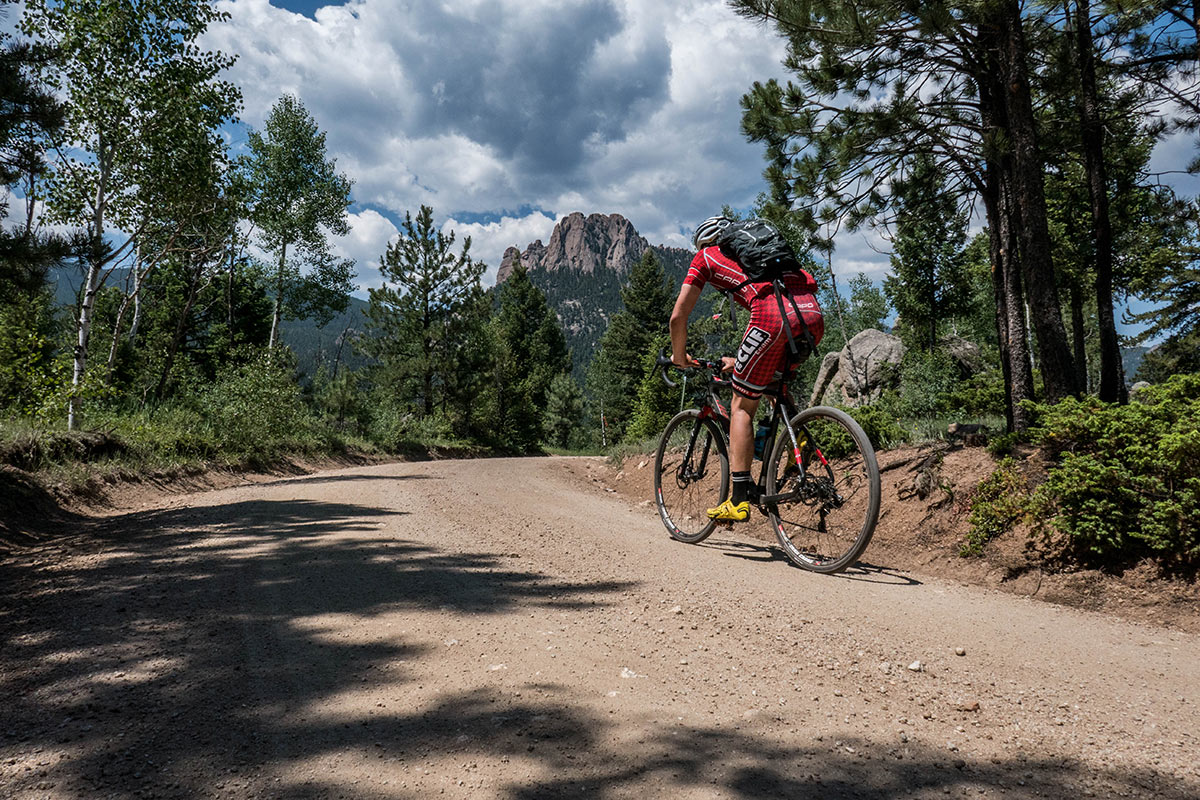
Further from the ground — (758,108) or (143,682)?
(758,108)

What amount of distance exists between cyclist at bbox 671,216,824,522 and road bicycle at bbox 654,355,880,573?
135 millimetres

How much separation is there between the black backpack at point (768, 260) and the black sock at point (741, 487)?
897 mm

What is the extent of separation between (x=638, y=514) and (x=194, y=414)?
31.4 feet

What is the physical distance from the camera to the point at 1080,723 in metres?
1.75

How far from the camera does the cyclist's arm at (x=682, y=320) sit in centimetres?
411

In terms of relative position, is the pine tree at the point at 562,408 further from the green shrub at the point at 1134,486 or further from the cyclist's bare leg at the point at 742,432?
the green shrub at the point at 1134,486

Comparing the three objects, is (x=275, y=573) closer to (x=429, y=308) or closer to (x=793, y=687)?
(x=793, y=687)

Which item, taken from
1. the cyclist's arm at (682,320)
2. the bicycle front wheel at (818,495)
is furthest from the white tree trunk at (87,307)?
the bicycle front wheel at (818,495)

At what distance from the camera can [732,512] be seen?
13.0 ft

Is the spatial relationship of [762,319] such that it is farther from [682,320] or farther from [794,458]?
[794,458]

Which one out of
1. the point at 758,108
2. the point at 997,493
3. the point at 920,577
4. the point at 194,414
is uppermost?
the point at 758,108

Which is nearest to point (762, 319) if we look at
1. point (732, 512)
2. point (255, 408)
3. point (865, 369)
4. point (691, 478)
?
point (732, 512)

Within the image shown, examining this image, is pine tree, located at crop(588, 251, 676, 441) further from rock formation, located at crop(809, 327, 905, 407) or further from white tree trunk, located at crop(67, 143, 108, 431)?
white tree trunk, located at crop(67, 143, 108, 431)

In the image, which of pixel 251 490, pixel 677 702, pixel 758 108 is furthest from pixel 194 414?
pixel 677 702
